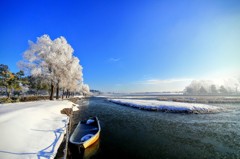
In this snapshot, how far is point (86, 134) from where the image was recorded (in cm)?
1340

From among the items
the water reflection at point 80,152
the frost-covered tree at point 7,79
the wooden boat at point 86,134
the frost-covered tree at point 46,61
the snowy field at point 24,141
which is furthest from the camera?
the frost-covered tree at point 7,79

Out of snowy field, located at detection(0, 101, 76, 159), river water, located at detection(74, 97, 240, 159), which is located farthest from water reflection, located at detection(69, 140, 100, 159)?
snowy field, located at detection(0, 101, 76, 159)

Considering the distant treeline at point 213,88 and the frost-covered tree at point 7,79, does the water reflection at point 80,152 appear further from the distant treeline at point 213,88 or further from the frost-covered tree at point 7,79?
the distant treeline at point 213,88

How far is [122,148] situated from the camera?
11469 mm

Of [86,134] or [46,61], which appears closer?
[86,134]

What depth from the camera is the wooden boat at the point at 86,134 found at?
34.9 feet

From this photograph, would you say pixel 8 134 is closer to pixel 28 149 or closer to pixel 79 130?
pixel 28 149

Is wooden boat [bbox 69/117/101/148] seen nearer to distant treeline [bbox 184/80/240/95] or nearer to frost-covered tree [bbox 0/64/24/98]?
frost-covered tree [bbox 0/64/24/98]

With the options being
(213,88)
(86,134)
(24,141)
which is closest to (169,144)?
(86,134)

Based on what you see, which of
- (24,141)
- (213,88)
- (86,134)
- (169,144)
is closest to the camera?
(24,141)

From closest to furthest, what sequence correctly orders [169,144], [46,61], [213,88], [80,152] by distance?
[80,152]
[169,144]
[46,61]
[213,88]

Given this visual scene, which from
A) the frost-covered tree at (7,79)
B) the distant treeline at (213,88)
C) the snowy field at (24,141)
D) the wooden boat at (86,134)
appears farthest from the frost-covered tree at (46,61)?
the distant treeline at (213,88)

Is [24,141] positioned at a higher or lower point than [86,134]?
higher

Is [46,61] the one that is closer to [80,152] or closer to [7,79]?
[7,79]
